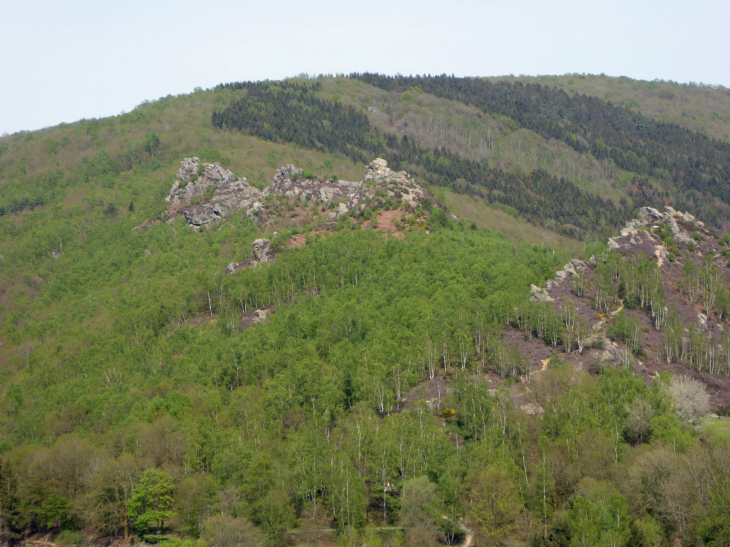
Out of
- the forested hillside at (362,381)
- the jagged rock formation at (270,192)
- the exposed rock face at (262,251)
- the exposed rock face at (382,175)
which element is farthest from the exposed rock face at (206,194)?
the exposed rock face at (382,175)

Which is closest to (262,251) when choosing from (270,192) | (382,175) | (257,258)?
(257,258)

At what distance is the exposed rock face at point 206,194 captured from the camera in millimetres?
181250

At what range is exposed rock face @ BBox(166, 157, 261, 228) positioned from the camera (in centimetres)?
18125

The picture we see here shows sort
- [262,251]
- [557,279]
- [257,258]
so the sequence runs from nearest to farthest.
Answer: [557,279] < [257,258] < [262,251]

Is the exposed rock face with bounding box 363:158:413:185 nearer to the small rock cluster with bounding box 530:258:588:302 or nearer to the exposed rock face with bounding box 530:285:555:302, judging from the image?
the small rock cluster with bounding box 530:258:588:302

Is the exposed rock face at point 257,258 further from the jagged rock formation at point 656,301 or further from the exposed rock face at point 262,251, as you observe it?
the jagged rock formation at point 656,301

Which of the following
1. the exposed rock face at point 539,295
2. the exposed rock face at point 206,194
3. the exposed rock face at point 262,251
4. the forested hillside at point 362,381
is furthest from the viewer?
the exposed rock face at point 206,194

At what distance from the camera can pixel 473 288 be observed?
12356 centimetres

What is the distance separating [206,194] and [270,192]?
1907 centimetres

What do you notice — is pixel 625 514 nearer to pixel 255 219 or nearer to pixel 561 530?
pixel 561 530

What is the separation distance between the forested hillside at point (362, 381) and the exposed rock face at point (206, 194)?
2766 mm

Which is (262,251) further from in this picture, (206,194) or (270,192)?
(206,194)

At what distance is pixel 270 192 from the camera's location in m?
183

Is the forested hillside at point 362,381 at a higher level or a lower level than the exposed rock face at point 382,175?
lower
